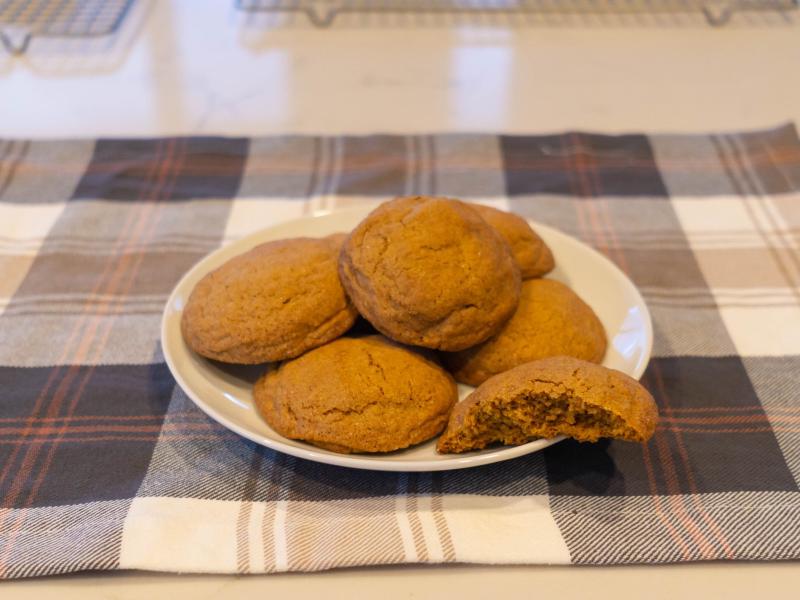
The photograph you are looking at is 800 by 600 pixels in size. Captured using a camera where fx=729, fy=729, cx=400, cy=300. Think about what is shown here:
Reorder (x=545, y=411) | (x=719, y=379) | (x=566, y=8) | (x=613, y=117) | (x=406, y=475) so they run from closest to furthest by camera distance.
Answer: (x=545, y=411)
(x=406, y=475)
(x=719, y=379)
(x=613, y=117)
(x=566, y=8)

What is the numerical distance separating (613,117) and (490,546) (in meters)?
1.40

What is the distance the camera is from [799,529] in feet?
2.70

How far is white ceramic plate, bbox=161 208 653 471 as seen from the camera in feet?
2.66

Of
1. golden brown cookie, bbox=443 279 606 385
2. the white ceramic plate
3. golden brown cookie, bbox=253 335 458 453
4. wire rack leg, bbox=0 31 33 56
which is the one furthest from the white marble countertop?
golden brown cookie, bbox=253 335 458 453

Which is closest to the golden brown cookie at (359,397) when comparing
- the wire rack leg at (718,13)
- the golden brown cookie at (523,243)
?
the golden brown cookie at (523,243)

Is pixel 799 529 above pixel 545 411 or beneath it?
beneath

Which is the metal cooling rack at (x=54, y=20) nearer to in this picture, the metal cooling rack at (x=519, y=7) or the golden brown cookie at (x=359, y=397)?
the metal cooling rack at (x=519, y=7)

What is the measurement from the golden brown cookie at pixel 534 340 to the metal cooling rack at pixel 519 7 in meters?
1.66

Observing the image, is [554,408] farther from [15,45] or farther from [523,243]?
[15,45]

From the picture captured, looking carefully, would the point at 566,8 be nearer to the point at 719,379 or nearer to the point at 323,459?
the point at 719,379

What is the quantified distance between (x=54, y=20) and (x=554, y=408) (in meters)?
2.14

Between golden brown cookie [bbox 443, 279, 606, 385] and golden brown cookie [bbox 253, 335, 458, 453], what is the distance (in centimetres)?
5

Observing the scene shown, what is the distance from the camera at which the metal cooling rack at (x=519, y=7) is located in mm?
2365

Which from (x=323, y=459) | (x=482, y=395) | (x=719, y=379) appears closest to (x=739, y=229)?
(x=719, y=379)
